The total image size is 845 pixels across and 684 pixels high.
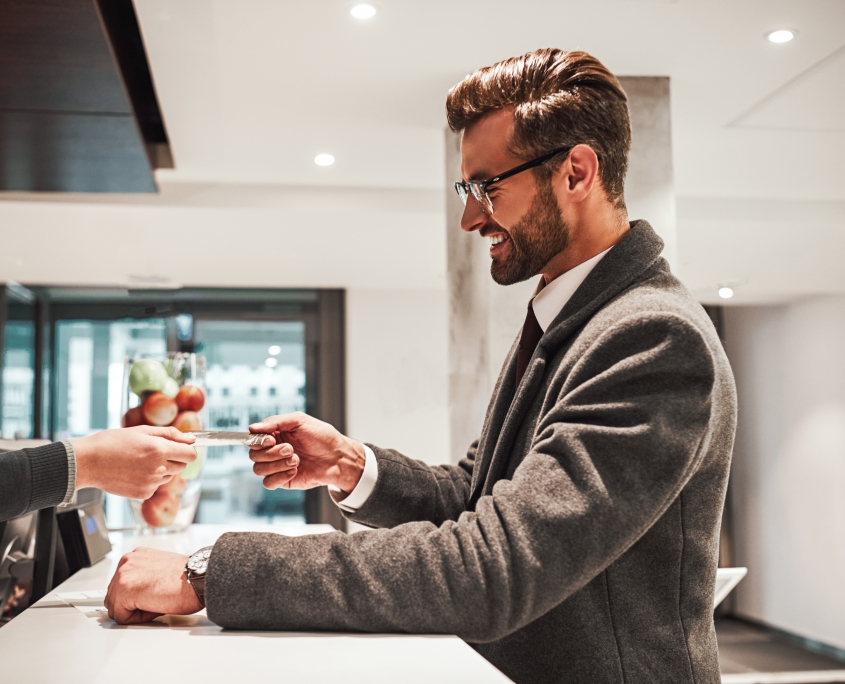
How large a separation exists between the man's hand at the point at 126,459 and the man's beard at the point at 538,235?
511 millimetres

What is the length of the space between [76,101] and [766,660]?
198 inches

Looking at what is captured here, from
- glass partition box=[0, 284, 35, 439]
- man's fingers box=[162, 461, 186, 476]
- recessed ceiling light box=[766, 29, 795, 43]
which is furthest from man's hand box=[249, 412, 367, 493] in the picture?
glass partition box=[0, 284, 35, 439]

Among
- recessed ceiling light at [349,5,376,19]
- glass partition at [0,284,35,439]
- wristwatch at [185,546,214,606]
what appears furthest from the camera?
glass partition at [0,284,35,439]

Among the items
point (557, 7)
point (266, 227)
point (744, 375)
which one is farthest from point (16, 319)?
point (744, 375)

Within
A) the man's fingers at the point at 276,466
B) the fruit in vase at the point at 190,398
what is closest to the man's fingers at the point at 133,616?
the man's fingers at the point at 276,466

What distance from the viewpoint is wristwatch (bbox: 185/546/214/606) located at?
2.73 feet

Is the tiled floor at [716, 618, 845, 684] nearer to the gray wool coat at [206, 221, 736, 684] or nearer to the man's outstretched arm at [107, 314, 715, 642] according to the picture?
the gray wool coat at [206, 221, 736, 684]

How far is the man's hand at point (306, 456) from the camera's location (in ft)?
3.93

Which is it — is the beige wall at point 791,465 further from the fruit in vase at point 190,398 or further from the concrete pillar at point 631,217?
the fruit in vase at point 190,398

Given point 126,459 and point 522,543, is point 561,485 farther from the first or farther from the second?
point 126,459

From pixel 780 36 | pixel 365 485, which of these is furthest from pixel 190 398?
pixel 780 36

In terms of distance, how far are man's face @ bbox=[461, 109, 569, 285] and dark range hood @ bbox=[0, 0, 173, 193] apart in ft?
3.98

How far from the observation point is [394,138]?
3246mm

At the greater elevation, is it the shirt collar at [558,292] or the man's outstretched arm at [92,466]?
the shirt collar at [558,292]
